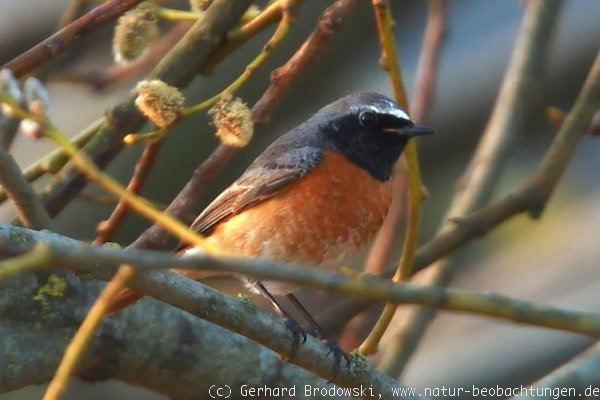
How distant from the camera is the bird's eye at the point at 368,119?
535 cm

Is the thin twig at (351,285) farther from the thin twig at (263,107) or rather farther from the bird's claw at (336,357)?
the thin twig at (263,107)

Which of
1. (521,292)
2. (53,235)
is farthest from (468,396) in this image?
(53,235)

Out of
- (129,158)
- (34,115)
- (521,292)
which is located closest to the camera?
(34,115)

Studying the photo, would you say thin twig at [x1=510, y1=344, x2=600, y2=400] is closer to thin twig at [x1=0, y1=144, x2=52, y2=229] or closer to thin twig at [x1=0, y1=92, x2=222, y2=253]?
thin twig at [x1=0, y1=144, x2=52, y2=229]

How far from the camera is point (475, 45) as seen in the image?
7.62 meters

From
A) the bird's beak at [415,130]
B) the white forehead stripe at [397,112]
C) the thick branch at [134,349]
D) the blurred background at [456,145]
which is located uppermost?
the thick branch at [134,349]

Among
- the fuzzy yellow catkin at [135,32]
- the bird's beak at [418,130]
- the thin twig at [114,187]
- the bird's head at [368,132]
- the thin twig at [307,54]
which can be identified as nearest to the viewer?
the thin twig at [114,187]

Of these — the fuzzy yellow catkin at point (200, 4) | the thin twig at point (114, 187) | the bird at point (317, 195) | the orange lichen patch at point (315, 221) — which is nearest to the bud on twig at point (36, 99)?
the thin twig at point (114, 187)

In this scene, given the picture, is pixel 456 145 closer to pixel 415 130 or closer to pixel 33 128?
pixel 415 130

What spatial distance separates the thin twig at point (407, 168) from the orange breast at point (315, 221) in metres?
0.84

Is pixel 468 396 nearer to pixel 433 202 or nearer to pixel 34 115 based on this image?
pixel 433 202

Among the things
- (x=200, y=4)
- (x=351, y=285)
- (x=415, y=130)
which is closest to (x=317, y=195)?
(x=415, y=130)

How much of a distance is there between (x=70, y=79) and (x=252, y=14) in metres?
1.19

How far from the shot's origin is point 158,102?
11.7 ft
